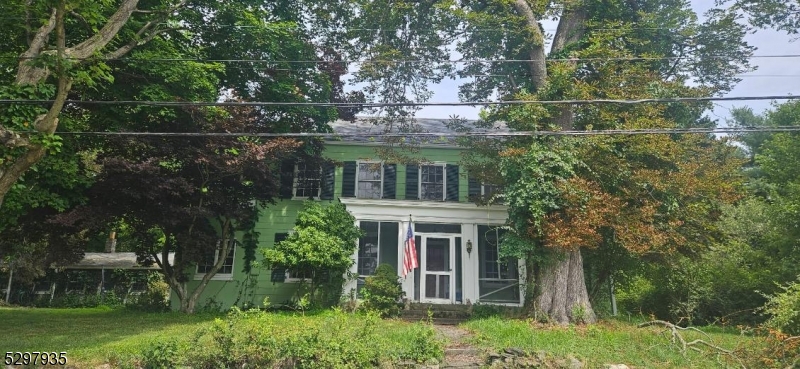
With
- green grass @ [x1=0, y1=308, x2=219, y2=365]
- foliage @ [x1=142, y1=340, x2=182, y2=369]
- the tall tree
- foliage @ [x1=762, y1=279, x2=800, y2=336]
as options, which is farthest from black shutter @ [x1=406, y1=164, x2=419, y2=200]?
foliage @ [x1=762, y1=279, x2=800, y2=336]

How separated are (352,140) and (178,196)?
6.77 meters

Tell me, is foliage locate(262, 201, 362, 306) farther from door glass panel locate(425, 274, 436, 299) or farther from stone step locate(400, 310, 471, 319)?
door glass panel locate(425, 274, 436, 299)

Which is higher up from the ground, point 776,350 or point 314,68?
point 314,68

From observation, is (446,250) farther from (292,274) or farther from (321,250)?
(292,274)

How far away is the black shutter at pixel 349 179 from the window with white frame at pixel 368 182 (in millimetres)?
150

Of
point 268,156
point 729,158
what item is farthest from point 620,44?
point 268,156

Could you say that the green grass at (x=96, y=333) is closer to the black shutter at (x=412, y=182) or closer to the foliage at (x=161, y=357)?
the foliage at (x=161, y=357)

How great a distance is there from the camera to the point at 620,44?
14.4 metres

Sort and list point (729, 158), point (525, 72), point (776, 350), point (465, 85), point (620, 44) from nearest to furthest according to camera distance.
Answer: point (776, 350), point (729, 158), point (620, 44), point (525, 72), point (465, 85)

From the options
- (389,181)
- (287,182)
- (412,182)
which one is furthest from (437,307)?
(287,182)

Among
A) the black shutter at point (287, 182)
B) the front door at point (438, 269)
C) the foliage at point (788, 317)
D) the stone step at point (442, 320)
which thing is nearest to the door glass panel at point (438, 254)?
the front door at point (438, 269)

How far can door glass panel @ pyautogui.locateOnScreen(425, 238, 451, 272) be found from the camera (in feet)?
51.4

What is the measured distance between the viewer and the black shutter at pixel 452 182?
56.5 ft

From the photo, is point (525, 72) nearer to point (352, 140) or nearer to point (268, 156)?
point (352, 140)
